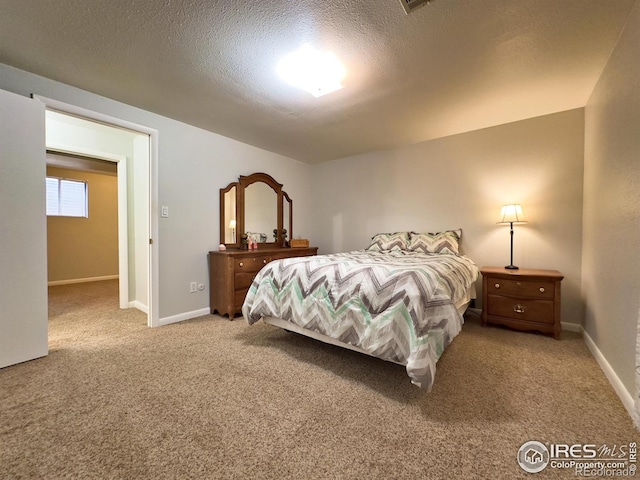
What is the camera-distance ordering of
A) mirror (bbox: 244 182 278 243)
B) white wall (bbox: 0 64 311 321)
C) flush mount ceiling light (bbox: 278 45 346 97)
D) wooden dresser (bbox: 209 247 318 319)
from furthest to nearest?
mirror (bbox: 244 182 278 243) < wooden dresser (bbox: 209 247 318 319) < white wall (bbox: 0 64 311 321) < flush mount ceiling light (bbox: 278 45 346 97)

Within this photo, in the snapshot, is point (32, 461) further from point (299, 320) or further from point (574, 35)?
point (574, 35)

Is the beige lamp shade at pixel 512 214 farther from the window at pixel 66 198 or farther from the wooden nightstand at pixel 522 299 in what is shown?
the window at pixel 66 198

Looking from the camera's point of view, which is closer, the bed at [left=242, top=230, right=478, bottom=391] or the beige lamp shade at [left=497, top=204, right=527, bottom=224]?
the bed at [left=242, top=230, right=478, bottom=391]

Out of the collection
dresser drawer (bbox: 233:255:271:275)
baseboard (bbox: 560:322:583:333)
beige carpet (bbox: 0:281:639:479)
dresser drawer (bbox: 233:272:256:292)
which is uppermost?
dresser drawer (bbox: 233:255:271:275)

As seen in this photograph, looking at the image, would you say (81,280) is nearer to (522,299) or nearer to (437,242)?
(437,242)

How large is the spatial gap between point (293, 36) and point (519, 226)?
2.96 metres

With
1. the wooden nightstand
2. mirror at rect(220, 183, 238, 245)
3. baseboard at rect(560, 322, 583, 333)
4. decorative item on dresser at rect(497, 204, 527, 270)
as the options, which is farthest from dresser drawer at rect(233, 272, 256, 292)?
baseboard at rect(560, 322, 583, 333)

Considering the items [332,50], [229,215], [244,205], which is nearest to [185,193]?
[229,215]

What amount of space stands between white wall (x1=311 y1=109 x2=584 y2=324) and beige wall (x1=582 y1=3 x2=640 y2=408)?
15.0 inches

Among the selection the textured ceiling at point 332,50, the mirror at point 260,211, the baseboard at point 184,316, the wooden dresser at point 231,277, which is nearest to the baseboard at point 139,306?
the baseboard at point 184,316

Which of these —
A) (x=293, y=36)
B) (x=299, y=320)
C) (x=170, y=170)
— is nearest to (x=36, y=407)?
(x=299, y=320)

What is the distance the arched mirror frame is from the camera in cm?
342

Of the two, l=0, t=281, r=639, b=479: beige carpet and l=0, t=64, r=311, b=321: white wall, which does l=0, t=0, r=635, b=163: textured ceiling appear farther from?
l=0, t=281, r=639, b=479: beige carpet

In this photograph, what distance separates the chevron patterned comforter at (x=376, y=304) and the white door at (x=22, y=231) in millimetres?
1622
